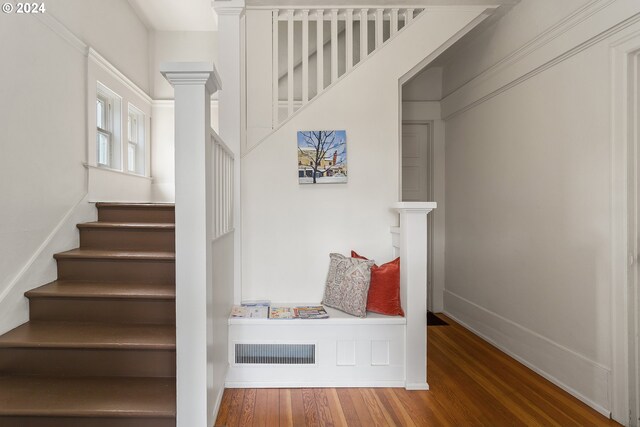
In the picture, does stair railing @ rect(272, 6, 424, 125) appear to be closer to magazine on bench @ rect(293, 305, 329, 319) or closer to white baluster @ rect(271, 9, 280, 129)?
white baluster @ rect(271, 9, 280, 129)

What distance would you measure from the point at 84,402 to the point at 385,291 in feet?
5.52

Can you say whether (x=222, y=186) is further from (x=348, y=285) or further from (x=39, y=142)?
(x=39, y=142)

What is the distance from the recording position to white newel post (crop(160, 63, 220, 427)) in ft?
4.79

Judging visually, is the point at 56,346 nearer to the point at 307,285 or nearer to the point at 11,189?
the point at 11,189

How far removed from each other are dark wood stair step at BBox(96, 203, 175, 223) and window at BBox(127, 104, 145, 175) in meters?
1.03

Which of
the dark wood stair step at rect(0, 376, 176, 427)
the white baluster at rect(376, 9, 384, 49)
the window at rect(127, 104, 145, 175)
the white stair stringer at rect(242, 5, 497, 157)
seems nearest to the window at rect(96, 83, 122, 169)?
the window at rect(127, 104, 145, 175)

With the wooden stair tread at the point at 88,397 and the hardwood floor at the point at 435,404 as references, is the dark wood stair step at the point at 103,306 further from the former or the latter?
the hardwood floor at the point at 435,404

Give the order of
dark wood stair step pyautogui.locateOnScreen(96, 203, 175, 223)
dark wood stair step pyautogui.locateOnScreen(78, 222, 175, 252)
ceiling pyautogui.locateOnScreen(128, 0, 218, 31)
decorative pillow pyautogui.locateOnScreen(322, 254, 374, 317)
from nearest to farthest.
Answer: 1. decorative pillow pyautogui.locateOnScreen(322, 254, 374, 317)
2. dark wood stair step pyautogui.locateOnScreen(78, 222, 175, 252)
3. dark wood stair step pyautogui.locateOnScreen(96, 203, 175, 223)
4. ceiling pyautogui.locateOnScreen(128, 0, 218, 31)

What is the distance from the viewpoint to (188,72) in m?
1.42

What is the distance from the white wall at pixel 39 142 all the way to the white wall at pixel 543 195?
3175 mm

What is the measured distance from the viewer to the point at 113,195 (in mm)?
3061

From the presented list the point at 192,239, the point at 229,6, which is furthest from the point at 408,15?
the point at 192,239

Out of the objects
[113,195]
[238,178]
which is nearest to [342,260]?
[238,178]

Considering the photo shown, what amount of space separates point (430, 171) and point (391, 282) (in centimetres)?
178
